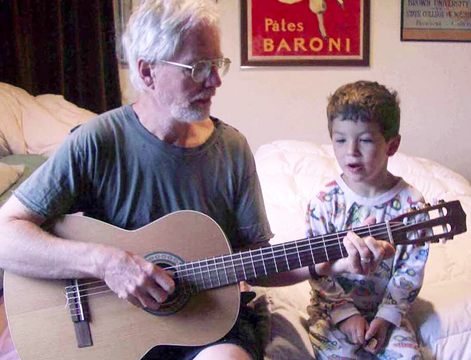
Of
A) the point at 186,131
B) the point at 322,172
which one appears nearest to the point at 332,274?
the point at 186,131

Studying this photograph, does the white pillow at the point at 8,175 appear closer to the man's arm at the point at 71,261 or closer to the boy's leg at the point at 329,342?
the man's arm at the point at 71,261

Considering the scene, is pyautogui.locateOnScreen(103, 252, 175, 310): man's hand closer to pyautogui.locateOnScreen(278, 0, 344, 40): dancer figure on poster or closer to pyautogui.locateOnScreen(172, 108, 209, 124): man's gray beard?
pyautogui.locateOnScreen(172, 108, 209, 124): man's gray beard

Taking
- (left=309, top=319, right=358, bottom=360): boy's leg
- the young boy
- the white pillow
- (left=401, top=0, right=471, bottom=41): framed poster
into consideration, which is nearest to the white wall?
(left=401, top=0, right=471, bottom=41): framed poster

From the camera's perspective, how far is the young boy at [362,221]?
1.15 m

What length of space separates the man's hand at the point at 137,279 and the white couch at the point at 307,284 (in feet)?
0.99

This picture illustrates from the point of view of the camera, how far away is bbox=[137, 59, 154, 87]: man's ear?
1.17 m

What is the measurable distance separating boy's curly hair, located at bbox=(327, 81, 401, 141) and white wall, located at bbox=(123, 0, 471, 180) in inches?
67.2

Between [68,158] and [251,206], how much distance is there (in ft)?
1.41

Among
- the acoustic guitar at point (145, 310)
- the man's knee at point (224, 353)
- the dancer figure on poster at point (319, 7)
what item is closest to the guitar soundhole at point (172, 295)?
the acoustic guitar at point (145, 310)

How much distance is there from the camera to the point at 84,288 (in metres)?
1.11

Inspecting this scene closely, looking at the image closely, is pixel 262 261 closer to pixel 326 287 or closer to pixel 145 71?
pixel 326 287

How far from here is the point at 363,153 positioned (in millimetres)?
1174

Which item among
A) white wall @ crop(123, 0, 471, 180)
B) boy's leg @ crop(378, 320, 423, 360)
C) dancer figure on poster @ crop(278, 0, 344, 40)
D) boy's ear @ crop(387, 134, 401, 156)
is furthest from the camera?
white wall @ crop(123, 0, 471, 180)

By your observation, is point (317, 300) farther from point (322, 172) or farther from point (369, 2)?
point (369, 2)
